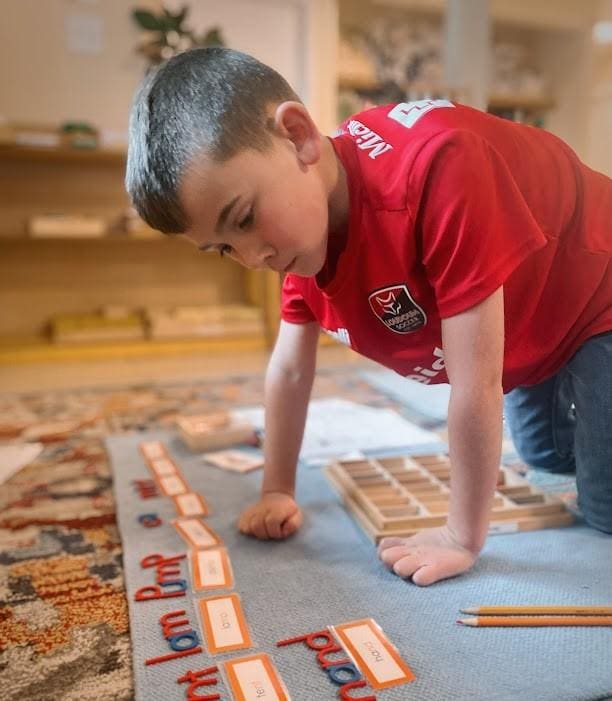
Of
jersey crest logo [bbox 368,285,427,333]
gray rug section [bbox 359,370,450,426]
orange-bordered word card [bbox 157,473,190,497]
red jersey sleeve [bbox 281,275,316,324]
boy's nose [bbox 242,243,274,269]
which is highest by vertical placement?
boy's nose [bbox 242,243,274,269]

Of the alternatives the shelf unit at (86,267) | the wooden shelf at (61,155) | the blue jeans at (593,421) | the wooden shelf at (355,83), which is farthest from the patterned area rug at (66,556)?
the wooden shelf at (355,83)

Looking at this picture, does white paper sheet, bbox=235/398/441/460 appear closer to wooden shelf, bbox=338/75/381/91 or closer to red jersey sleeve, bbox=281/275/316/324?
red jersey sleeve, bbox=281/275/316/324

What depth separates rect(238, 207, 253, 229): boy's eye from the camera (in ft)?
1.83

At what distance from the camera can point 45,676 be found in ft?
1.64

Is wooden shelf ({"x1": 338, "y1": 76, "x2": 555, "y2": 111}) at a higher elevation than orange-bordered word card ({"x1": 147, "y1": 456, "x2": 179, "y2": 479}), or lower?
higher

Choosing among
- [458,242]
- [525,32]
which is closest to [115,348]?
[458,242]

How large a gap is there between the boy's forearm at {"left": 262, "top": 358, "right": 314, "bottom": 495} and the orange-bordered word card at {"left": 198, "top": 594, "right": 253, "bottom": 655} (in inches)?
8.6

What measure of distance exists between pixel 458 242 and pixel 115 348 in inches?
64.6

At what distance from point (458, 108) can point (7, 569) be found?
2.16 feet

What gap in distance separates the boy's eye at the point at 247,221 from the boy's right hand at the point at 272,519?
352mm

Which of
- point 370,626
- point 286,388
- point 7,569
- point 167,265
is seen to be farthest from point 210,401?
point 167,265

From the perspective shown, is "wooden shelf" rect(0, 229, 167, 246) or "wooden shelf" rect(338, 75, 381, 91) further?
"wooden shelf" rect(338, 75, 381, 91)

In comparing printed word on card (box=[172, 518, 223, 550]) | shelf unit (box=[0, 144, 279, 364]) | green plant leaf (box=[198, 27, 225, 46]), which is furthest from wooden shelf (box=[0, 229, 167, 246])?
printed word on card (box=[172, 518, 223, 550])

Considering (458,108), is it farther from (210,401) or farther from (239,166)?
(210,401)
